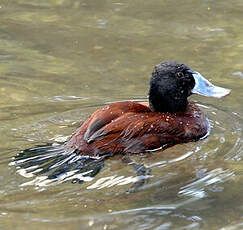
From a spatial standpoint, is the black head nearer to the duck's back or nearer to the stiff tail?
the duck's back

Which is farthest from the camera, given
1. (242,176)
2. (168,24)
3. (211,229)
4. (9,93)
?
(168,24)

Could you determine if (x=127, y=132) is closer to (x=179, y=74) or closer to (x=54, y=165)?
(x=54, y=165)

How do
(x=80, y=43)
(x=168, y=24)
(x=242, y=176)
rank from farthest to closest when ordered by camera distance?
(x=168, y=24), (x=80, y=43), (x=242, y=176)

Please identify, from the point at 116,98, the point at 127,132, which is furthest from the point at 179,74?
the point at 116,98

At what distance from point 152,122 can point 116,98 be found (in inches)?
51.1

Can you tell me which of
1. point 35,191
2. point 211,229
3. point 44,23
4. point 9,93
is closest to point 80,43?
point 44,23

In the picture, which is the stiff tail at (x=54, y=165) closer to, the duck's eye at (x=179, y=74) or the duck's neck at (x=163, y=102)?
the duck's neck at (x=163, y=102)

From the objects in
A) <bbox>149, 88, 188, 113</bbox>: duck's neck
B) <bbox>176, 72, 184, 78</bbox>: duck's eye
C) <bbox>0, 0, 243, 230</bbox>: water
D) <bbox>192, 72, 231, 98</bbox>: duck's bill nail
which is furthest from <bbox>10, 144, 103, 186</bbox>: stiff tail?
<bbox>192, 72, 231, 98</bbox>: duck's bill nail

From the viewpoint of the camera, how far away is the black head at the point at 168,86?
5406 millimetres

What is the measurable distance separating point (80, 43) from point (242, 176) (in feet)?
11.7

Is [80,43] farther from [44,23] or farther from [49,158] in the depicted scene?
[49,158]

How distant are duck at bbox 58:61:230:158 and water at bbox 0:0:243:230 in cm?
11

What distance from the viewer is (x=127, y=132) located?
5.00 metres

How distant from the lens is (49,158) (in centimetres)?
503
